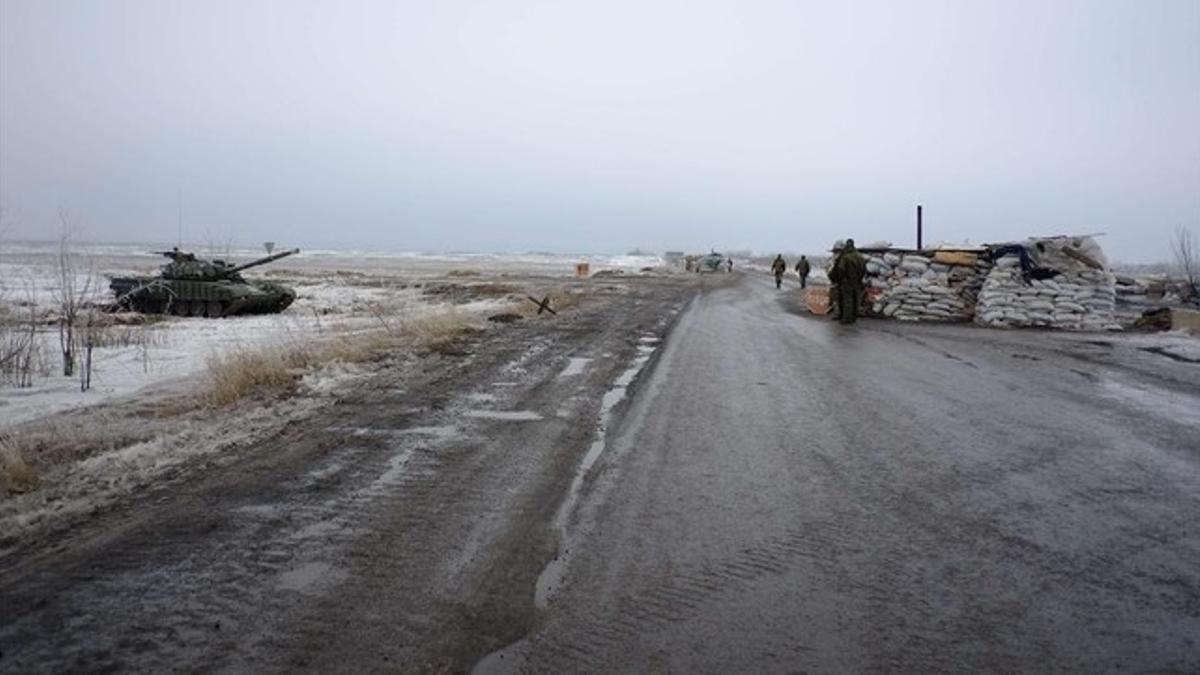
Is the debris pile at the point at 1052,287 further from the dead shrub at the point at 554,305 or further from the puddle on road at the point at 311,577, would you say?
the puddle on road at the point at 311,577

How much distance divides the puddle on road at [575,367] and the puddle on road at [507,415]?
7.67ft

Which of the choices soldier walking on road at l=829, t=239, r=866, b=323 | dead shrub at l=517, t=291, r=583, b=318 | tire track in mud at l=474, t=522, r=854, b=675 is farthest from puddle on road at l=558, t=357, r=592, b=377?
soldier walking on road at l=829, t=239, r=866, b=323

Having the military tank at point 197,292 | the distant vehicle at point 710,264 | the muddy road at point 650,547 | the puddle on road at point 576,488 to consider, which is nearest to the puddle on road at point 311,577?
the muddy road at point 650,547

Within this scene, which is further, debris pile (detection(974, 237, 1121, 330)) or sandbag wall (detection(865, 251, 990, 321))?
sandbag wall (detection(865, 251, 990, 321))

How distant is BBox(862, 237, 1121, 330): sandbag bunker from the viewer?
17.9 m

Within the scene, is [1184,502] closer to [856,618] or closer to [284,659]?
[856,618]

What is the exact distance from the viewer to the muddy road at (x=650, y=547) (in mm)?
3113

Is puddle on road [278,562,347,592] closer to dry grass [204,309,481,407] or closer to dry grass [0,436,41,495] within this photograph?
dry grass [0,436,41,495]

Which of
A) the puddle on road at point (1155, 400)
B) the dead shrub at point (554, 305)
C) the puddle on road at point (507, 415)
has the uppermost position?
the dead shrub at point (554, 305)

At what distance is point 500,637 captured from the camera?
3162 millimetres

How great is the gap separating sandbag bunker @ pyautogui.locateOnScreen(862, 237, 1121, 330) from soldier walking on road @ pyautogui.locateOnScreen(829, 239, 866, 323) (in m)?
2.12

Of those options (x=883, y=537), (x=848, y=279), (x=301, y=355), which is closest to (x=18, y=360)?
(x=301, y=355)

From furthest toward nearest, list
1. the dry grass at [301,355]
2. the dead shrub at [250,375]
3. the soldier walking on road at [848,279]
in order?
the soldier walking on road at [848,279] < the dry grass at [301,355] < the dead shrub at [250,375]

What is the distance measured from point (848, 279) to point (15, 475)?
16979 mm
